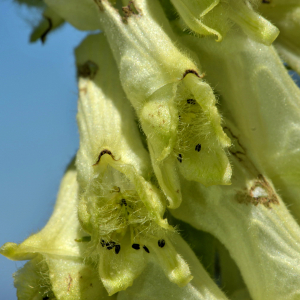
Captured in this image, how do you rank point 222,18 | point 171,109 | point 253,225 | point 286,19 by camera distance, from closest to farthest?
point 171,109 < point 222,18 < point 253,225 < point 286,19

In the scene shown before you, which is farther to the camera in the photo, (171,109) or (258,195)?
(258,195)

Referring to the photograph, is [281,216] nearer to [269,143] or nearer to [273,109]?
[269,143]

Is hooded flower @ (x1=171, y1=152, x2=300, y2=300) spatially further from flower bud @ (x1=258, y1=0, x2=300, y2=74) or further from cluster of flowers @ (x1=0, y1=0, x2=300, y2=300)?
flower bud @ (x1=258, y1=0, x2=300, y2=74)

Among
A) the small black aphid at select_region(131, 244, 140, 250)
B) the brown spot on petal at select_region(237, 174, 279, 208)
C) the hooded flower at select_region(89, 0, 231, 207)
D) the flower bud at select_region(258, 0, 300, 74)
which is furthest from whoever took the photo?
the flower bud at select_region(258, 0, 300, 74)

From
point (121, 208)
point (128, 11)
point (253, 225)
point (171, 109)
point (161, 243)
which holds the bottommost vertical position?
point (253, 225)

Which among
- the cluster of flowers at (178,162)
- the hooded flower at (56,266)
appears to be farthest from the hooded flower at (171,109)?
the hooded flower at (56,266)

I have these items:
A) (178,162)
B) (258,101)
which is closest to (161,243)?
(178,162)

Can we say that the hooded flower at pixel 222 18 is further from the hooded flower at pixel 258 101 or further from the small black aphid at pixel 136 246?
the small black aphid at pixel 136 246

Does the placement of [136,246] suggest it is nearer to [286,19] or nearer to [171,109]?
[171,109]

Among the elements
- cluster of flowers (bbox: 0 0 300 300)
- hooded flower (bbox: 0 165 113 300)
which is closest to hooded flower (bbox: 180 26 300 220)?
cluster of flowers (bbox: 0 0 300 300)
